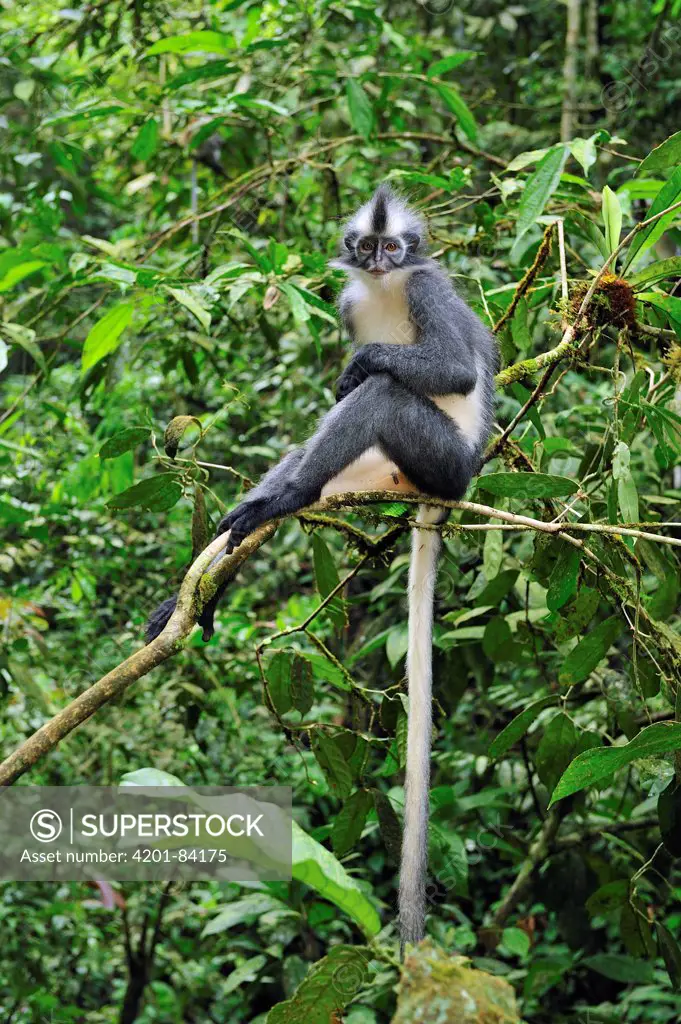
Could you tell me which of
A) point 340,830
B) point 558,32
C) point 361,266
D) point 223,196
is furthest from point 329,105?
point 340,830

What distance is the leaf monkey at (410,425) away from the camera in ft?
8.13

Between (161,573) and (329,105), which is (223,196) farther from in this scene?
(161,573)

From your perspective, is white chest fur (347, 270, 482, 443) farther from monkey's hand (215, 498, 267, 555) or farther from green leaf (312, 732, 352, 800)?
green leaf (312, 732, 352, 800)

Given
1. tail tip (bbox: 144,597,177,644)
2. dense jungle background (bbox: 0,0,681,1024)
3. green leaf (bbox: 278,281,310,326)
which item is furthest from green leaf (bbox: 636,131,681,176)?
tail tip (bbox: 144,597,177,644)

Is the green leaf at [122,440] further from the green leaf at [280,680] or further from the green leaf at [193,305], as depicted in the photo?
the green leaf at [280,680]

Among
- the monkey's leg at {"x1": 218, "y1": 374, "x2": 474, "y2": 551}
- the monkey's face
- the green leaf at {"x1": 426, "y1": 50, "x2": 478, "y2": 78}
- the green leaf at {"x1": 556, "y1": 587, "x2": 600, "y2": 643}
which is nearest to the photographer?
the green leaf at {"x1": 556, "y1": 587, "x2": 600, "y2": 643}

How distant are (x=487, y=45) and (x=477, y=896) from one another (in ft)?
16.1

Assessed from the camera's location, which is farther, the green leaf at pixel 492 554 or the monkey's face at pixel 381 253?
the monkey's face at pixel 381 253

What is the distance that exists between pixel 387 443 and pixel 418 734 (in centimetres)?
81

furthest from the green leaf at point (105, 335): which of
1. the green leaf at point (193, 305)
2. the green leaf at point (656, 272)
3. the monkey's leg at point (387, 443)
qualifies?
the green leaf at point (656, 272)

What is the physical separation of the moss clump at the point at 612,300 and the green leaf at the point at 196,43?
63.0 inches

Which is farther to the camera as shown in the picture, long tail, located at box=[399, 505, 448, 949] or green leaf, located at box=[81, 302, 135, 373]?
green leaf, located at box=[81, 302, 135, 373]

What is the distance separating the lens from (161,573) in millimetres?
4410

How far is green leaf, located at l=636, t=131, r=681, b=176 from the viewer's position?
2018 millimetres
